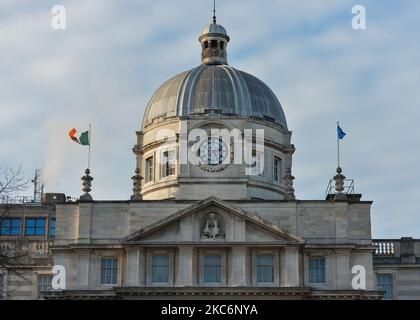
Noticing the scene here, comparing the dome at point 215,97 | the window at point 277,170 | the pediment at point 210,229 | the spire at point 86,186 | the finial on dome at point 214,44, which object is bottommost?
the pediment at point 210,229

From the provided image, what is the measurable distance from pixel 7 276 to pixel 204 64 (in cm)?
2248

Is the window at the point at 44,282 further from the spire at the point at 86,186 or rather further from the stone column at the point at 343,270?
the stone column at the point at 343,270

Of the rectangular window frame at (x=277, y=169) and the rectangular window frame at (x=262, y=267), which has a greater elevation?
the rectangular window frame at (x=277, y=169)

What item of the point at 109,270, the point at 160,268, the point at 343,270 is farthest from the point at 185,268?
the point at 343,270

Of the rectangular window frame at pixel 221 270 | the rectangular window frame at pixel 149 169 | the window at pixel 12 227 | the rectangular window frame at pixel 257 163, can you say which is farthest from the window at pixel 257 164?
the window at pixel 12 227

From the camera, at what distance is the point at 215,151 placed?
221 ft

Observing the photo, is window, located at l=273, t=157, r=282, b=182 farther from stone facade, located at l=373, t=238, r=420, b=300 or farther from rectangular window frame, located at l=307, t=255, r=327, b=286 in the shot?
rectangular window frame, located at l=307, t=255, r=327, b=286

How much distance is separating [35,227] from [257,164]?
30872 mm

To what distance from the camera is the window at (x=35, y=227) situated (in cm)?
9112

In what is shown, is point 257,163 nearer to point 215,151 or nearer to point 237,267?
point 215,151

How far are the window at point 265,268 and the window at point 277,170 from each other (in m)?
11.2

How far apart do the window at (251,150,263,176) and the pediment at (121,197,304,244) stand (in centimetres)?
866

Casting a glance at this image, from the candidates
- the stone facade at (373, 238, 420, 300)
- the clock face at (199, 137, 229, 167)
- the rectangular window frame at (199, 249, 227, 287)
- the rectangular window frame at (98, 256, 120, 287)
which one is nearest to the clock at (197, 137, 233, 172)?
the clock face at (199, 137, 229, 167)
